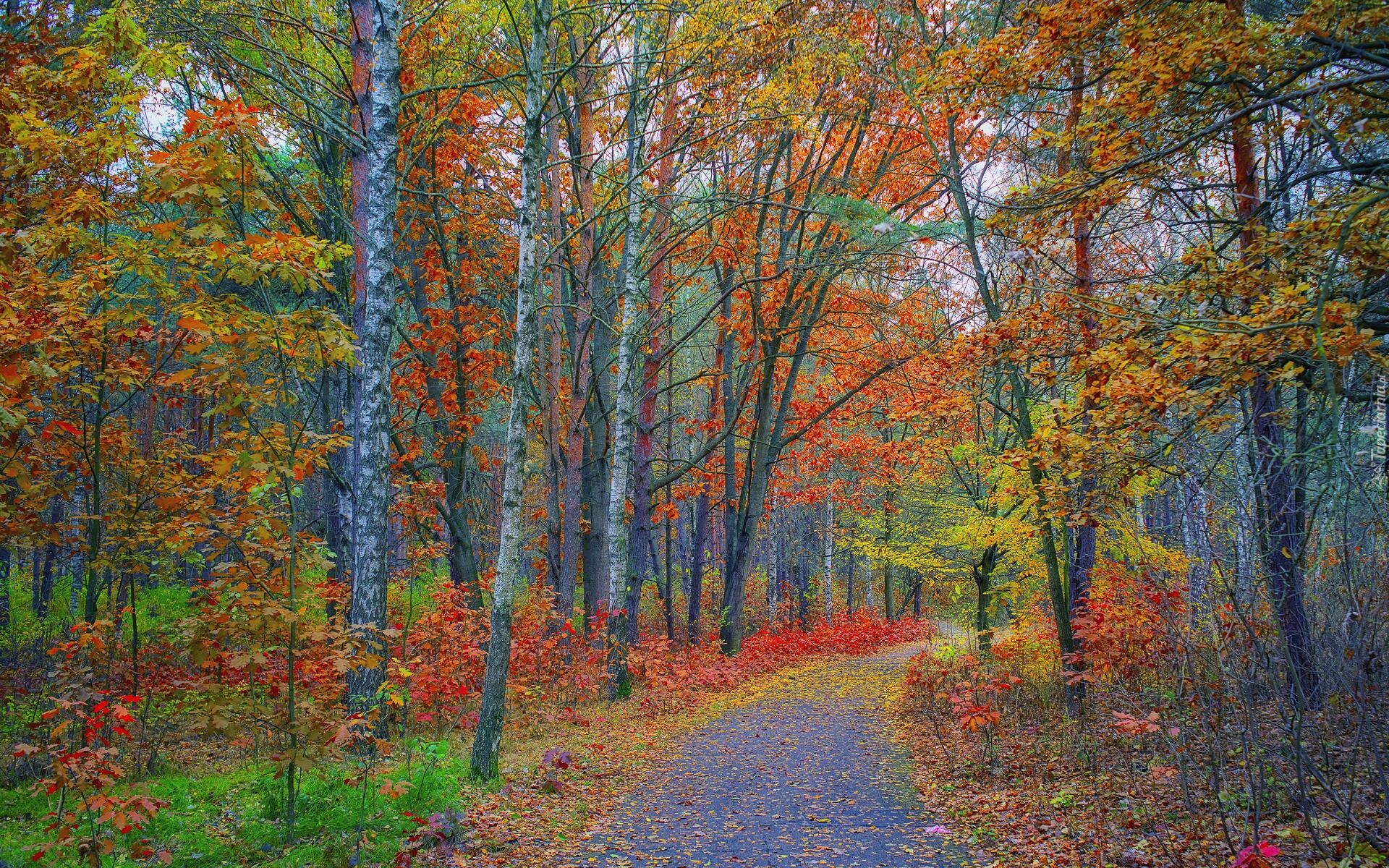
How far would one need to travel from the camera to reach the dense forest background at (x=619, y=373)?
5020 mm

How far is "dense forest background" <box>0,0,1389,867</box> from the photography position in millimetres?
5020

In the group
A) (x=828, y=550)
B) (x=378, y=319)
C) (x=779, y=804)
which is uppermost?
(x=378, y=319)

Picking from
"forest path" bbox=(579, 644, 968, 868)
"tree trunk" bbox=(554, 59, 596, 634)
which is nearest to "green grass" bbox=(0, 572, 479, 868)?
"forest path" bbox=(579, 644, 968, 868)

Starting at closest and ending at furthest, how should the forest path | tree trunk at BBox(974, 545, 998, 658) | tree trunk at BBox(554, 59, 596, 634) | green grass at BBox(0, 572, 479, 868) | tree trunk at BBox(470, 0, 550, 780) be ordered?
green grass at BBox(0, 572, 479, 868)
the forest path
tree trunk at BBox(470, 0, 550, 780)
tree trunk at BBox(554, 59, 596, 634)
tree trunk at BBox(974, 545, 998, 658)

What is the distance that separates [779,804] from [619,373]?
7.06m

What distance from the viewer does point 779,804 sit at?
7.34 meters

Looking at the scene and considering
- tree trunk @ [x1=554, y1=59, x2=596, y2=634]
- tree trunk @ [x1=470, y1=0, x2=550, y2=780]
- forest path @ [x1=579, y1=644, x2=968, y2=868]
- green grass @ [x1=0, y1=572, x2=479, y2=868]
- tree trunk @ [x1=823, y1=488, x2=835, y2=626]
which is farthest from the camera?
tree trunk @ [x1=823, y1=488, x2=835, y2=626]

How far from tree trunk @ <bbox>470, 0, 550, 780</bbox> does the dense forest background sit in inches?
1.9

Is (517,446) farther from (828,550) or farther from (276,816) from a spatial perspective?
(828,550)

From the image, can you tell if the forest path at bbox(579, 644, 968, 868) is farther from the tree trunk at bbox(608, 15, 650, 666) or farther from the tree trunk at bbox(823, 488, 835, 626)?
the tree trunk at bbox(823, 488, 835, 626)

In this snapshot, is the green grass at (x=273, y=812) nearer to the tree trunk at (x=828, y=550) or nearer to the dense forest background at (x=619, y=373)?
the dense forest background at (x=619, y=373)

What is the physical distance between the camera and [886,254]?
13547 mm

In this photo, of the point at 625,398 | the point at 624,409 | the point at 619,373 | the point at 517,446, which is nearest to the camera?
the point at 517,446

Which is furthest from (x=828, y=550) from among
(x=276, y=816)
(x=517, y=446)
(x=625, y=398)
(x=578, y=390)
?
(x=276, y=816)
